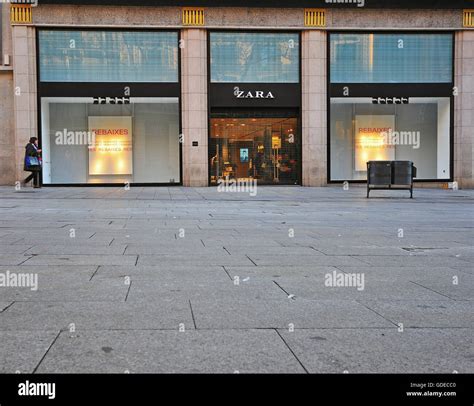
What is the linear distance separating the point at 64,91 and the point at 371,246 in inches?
763

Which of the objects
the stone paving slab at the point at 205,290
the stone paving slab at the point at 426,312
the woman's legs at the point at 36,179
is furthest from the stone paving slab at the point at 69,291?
the woman's legs at the point at 36,179

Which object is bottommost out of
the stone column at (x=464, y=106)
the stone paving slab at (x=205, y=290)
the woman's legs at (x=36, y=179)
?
the stone paving slab at (x=205, y=290)

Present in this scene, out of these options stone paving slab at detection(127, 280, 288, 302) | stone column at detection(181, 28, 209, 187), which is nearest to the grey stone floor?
stone paving slab at detection(127, 280, 288, 302)

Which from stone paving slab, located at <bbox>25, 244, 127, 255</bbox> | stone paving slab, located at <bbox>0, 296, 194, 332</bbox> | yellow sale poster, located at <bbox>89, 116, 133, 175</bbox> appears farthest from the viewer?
yellow sale poster, located at <bbox>89, 116, 133, 175</bbox>

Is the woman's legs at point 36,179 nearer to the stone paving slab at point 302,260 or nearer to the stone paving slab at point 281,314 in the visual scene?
the stone paving slab at point 302,260

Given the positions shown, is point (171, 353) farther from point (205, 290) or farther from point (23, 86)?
point (23, 86)

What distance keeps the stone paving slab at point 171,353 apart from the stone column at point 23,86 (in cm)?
2231

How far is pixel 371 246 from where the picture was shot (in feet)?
28.4

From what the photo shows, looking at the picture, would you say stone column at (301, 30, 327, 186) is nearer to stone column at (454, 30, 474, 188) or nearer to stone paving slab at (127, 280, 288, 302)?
stone column at (454, 30, 474, 188)

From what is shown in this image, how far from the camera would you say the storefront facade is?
24.8 meters

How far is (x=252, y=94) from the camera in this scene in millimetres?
25547

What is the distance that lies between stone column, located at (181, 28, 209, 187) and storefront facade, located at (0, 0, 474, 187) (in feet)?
0.15

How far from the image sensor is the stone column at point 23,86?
2444 cm

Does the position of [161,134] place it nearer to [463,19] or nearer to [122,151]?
[122,151]
